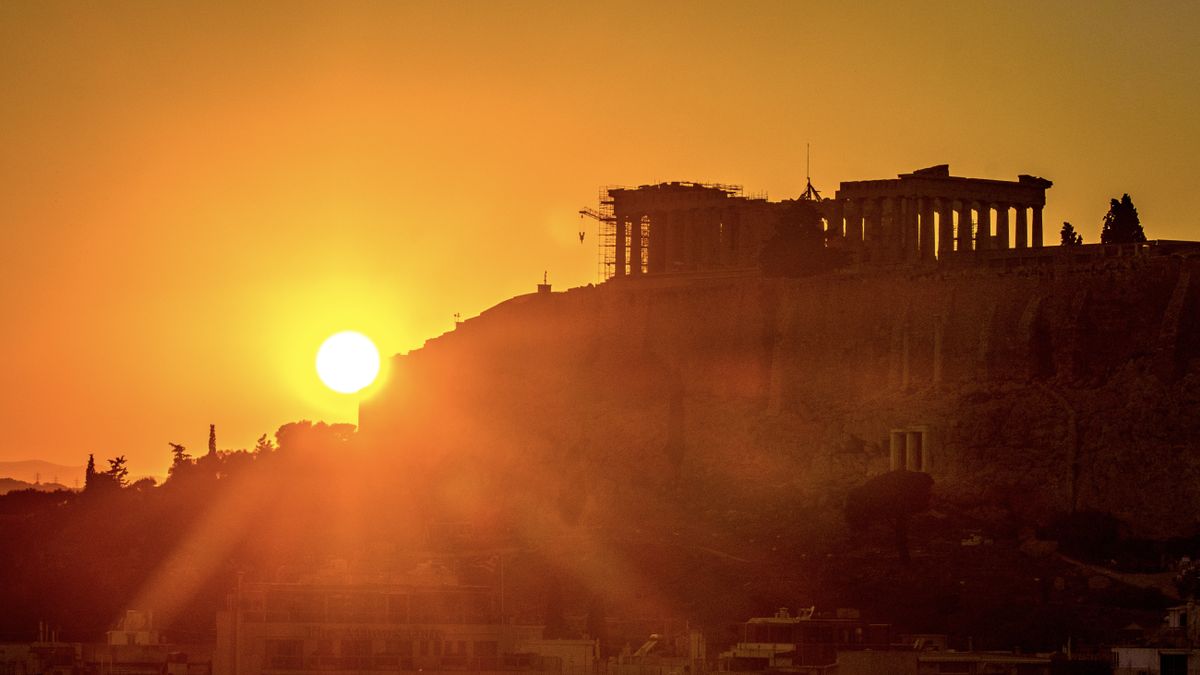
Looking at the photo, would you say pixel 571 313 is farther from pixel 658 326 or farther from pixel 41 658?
pixel 41 658

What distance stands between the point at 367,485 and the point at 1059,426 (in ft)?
87.1

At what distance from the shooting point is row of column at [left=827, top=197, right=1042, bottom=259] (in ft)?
341

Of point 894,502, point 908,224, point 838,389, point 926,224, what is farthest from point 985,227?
point 894,502

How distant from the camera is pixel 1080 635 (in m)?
83.1

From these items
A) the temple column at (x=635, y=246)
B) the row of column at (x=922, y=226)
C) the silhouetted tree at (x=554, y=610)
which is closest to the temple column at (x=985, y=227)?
the row of column at (x=922, y=226)

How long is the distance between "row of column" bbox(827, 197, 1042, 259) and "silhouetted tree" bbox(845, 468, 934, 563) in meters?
10.6

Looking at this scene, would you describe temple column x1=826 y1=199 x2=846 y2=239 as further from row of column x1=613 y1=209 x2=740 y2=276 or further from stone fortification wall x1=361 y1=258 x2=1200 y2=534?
row of column x1=613 y1=209 x2=740 y2=276

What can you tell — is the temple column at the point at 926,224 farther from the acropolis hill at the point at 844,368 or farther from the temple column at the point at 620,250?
the temple column at the point at 620,250

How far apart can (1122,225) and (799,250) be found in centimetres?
1101

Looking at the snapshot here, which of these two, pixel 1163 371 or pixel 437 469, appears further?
pixel 437 469

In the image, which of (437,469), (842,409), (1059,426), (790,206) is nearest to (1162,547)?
(1059,426)

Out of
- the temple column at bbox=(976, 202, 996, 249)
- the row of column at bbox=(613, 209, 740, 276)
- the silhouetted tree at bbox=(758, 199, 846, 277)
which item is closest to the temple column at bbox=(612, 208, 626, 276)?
the row of column at bbox=(613, 209, 740, 276)

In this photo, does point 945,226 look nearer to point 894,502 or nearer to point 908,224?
point 908,224

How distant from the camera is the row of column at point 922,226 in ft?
341
